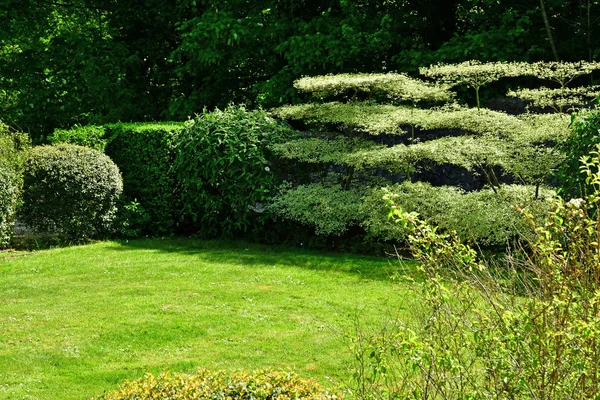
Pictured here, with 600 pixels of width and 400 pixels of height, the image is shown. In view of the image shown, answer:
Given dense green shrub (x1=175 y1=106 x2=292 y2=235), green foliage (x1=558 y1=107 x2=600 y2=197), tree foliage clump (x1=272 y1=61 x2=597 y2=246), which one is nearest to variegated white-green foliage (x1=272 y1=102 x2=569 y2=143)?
tree foliage clump (x1=272 y1=61 x2=597 y2=246)

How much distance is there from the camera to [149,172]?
12.9 metres

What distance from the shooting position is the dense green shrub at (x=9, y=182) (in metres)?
11.0

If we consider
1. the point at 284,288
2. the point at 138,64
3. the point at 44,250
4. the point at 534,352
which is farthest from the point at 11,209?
the point at 534,352

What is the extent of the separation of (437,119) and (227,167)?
332 cm

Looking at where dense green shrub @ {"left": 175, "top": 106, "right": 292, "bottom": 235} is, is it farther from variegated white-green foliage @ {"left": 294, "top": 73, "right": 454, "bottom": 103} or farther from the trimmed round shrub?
the trimmed round shrub

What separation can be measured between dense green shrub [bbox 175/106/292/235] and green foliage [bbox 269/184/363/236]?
1.32 feet

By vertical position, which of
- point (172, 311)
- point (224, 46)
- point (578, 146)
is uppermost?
point (224, 46)

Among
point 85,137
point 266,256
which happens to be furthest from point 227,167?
point 85,137

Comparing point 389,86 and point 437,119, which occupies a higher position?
point 389,86

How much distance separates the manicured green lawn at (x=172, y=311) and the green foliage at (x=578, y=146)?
2459mm

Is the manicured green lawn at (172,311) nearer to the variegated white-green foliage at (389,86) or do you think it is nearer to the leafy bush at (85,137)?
the leafy bush at (85,137)

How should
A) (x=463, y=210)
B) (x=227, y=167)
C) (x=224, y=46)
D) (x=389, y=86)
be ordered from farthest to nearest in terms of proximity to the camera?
(x=224, y=46)
(x=227, y=167)
(x=389, y=86)
(x=463, y=210)

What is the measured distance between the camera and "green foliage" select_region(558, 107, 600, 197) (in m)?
9.13

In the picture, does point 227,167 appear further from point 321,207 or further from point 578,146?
point 578,146
